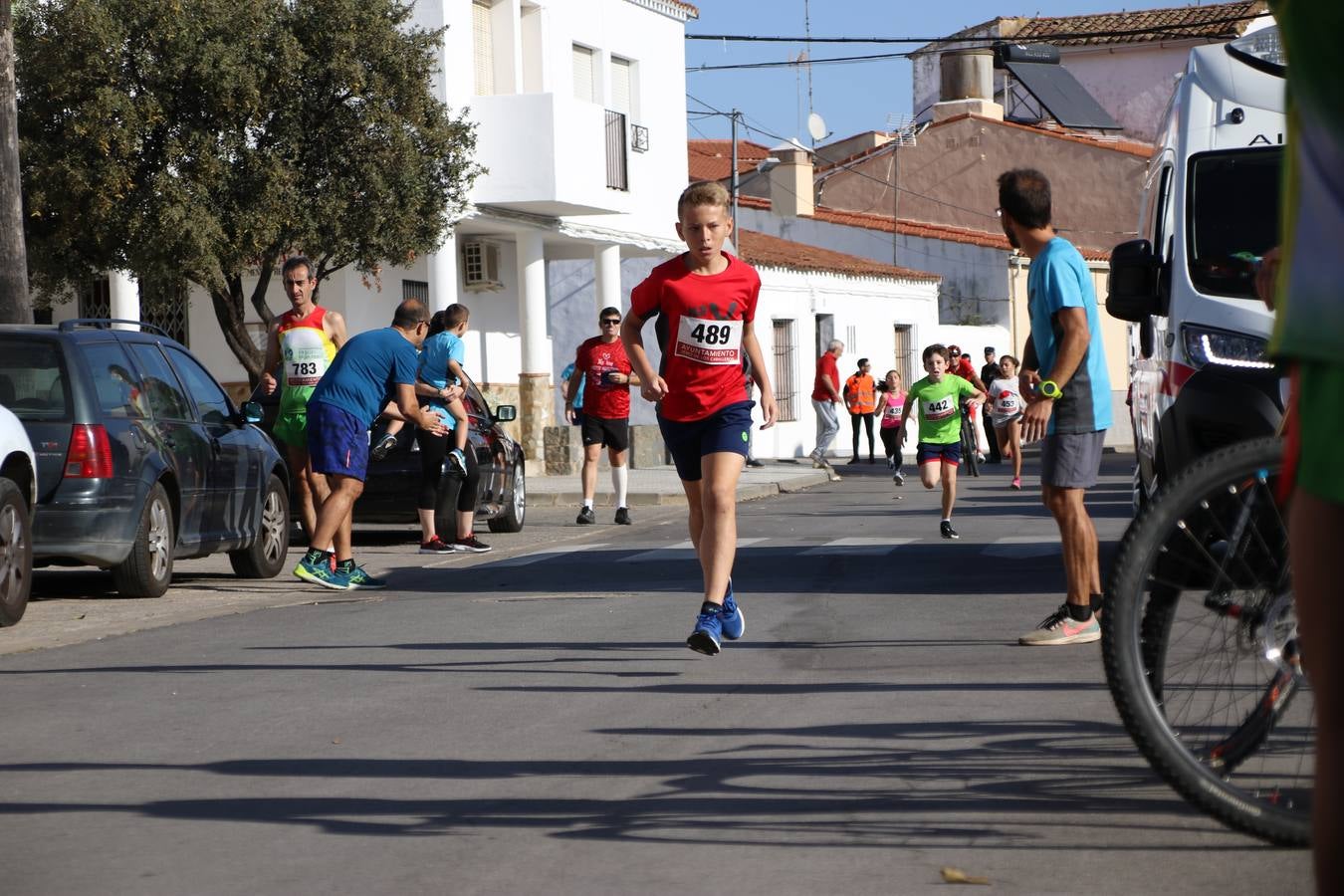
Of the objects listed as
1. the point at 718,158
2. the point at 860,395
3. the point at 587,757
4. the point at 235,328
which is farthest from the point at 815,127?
the point at 587,757

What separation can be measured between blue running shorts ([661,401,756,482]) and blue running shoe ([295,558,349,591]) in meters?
4.27

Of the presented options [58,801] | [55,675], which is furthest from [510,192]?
[58,801]

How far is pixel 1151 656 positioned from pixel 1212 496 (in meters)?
0.38

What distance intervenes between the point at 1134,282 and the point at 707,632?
3.16 metres

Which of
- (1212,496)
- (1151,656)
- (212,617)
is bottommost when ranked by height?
(212,617)

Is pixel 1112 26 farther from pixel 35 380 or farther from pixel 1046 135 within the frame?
pixel 35 380

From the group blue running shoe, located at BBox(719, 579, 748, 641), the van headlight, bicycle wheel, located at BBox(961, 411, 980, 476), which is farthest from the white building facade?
blue running shoe, located at BBox(719, 579, 748, 641)

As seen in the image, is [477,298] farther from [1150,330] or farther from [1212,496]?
[1212,496]

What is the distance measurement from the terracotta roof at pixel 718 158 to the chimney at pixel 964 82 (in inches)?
→ 221

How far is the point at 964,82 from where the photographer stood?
6016 centimetres

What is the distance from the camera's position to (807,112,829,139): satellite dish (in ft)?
177

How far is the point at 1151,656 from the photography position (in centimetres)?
413

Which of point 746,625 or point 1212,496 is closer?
point 1212,496

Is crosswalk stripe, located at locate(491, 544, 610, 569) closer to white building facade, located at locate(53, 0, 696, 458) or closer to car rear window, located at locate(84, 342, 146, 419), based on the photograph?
car rear window, located at locate(84, 342, 146, 419)
